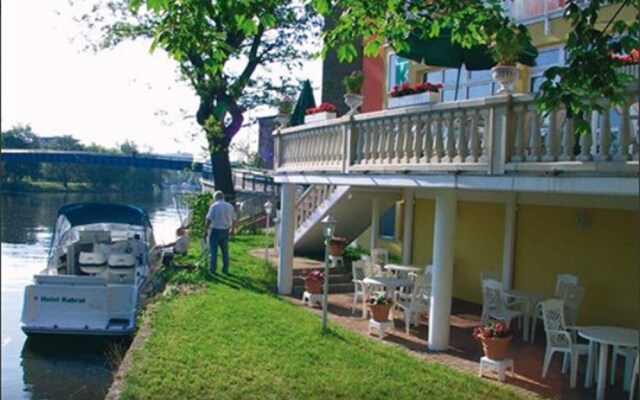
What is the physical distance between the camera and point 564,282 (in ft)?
36.3

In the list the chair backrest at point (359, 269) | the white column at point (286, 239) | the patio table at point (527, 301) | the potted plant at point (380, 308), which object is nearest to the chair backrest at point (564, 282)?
the patio table at point (527, 301)

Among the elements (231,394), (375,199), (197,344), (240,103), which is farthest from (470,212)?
(240,103)

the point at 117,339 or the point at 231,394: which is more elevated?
the point at 231,394

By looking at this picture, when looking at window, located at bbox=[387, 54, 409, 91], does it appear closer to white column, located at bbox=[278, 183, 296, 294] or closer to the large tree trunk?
Result: white column, located at bbox=[278, 183, 296, 294]

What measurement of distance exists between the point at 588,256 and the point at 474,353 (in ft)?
11.0

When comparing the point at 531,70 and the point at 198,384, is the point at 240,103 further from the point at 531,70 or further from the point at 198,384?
the point at 198,384

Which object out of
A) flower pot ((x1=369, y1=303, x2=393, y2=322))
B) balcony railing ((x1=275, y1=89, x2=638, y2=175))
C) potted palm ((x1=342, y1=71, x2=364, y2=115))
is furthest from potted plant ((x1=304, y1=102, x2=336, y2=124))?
flower pot ((x1=369, y1=303, x2=393, y2=322))

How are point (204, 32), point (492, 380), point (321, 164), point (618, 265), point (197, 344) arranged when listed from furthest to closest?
point (321, 164), point (618, 265), point (197, 344), point (492, 380), point (204, 32)

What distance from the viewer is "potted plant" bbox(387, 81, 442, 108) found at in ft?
31.3

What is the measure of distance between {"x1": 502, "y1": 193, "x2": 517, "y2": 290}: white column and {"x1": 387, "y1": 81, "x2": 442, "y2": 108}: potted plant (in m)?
3.87

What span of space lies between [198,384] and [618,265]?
7466 mm

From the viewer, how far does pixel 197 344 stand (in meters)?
9.57

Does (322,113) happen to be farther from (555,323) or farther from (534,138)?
(555,323)

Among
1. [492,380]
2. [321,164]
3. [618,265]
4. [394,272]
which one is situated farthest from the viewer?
[394,272]
